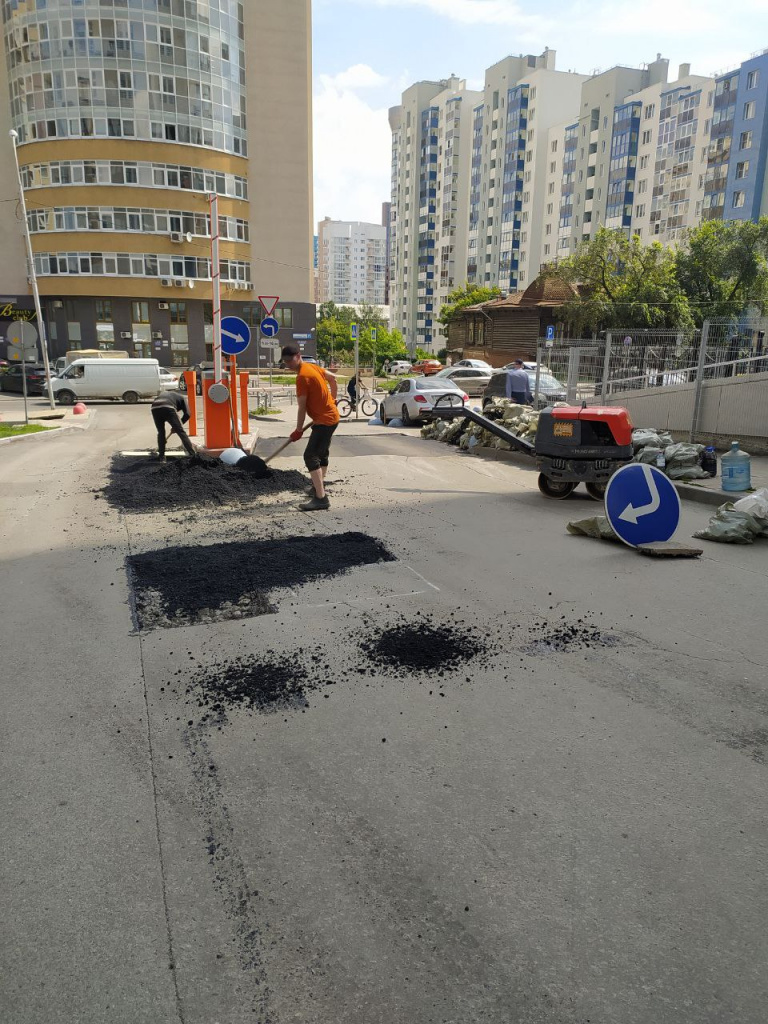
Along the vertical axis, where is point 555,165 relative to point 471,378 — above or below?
above

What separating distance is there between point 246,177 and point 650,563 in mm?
55315

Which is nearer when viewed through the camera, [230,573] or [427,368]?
[230,573]

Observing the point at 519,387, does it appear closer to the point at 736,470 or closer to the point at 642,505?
the point at 736,470

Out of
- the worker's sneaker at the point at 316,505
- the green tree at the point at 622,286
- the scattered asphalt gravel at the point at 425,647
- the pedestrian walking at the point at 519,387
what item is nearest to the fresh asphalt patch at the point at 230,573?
the scattered asphalt gravel at the point at 425,647

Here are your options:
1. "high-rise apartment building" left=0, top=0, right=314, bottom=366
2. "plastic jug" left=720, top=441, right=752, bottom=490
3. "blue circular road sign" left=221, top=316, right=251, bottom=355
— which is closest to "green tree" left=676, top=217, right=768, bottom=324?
"high-rise apartment building" left=0, top=0, right=314, bottom=366

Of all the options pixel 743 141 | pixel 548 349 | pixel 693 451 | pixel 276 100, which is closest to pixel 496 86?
pixel 743 141

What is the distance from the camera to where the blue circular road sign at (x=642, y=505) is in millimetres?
7496

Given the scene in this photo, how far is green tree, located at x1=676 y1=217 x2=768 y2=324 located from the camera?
41.2 meters

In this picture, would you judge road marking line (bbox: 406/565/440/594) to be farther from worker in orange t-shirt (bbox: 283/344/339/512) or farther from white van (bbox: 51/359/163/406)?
white van (bbox: 51/359/163/406)

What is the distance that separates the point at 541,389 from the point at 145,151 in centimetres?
4199

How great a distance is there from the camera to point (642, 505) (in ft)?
24.8

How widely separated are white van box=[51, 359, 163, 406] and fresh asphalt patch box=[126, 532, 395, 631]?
86.3 ft

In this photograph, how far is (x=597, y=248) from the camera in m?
43.4

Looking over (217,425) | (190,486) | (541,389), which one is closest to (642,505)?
(190,486)
